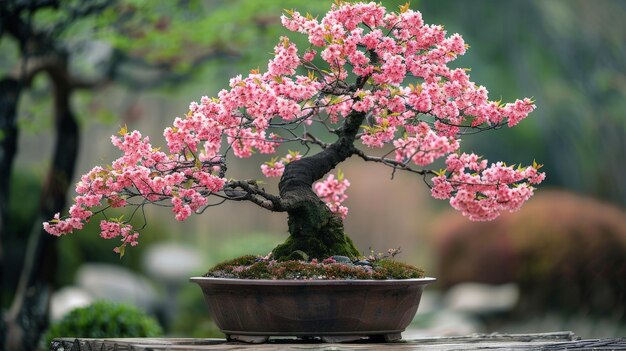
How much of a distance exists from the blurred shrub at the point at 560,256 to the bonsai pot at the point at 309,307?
8.92 metres

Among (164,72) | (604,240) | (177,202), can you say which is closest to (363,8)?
(177,202)

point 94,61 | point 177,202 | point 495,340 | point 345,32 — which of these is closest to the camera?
point 177,202

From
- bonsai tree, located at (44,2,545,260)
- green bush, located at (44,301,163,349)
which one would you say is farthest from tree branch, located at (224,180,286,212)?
green bush, located at (44,301,163,349)

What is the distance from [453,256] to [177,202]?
36.8 feet

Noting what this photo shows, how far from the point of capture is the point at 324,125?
15.3 feet

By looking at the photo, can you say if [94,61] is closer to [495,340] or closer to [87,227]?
[87,227]

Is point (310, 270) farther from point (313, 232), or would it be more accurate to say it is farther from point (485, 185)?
point (485, 185)

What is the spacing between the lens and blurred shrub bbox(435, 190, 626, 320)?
12.6 m

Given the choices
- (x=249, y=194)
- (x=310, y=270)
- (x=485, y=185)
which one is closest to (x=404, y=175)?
(x=485, y=185)

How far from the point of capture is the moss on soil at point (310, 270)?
13.8 feet

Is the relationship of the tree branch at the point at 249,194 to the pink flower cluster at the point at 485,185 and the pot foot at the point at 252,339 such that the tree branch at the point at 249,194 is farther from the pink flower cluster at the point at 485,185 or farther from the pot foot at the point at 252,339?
the pink flower cluster at the point at 485,185

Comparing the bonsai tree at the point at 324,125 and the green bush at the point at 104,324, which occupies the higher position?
the bonsai tree at the point at 324,125

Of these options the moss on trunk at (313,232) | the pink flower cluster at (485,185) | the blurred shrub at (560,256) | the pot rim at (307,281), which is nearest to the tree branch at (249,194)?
the moss on trunk at (313,232)

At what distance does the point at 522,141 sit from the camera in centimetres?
2270
